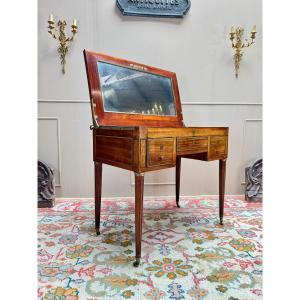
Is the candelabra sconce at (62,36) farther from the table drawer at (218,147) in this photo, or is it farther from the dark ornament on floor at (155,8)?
the table drawer at (218,147)

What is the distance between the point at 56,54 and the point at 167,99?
4.53 feet

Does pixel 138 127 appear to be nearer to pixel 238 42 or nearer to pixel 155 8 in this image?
pixel 155 8

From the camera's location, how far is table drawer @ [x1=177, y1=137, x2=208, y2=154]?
1621 millimetres

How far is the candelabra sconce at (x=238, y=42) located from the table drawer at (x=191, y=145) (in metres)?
1.38

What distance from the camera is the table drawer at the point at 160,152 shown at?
141cm

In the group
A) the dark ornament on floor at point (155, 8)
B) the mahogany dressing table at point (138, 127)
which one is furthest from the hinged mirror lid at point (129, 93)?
the dark ornament on floor at point (155, 8)

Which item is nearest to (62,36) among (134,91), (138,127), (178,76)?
(134,91)

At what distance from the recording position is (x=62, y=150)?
2.64 m

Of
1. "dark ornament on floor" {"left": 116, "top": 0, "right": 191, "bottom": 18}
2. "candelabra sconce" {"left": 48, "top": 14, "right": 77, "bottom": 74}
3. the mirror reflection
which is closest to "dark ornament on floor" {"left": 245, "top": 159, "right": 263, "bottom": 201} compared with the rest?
the mirror reflection

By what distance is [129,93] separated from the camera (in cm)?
189

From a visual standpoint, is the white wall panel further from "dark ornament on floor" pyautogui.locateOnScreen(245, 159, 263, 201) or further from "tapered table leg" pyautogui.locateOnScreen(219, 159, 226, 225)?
"tapered table leg" pyautogui.locateOnScreen(219, 159, 226, 225)

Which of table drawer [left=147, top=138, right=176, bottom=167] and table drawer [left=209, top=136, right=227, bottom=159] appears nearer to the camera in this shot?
table drawer [left=147, top=138, right=176, bottom=167]
